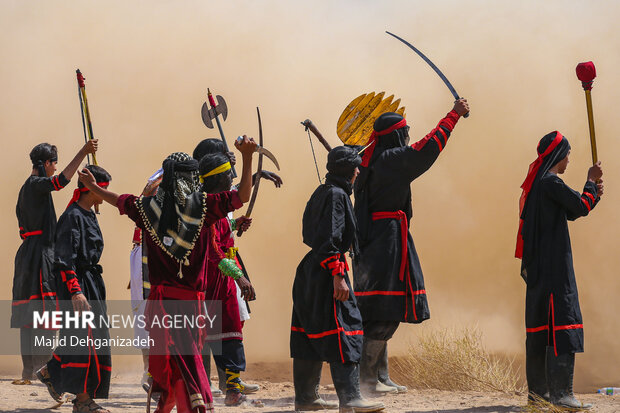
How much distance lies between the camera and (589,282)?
36.9 ft

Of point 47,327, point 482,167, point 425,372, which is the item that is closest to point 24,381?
point 47,327

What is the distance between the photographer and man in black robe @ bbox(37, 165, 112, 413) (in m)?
5.40

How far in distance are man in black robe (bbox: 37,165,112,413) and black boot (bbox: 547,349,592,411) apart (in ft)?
9.18

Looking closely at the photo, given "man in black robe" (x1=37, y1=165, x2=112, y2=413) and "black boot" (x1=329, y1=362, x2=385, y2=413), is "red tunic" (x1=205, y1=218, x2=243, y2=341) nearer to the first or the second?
"man in black robe" (x1=37, y1=165, x2=112, y2=413)

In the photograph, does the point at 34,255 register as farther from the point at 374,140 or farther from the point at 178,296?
the point at 178,296

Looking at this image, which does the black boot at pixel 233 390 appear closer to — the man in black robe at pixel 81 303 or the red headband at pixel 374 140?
the man in black robe at pixel 81 303

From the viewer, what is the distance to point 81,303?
536 centimetres

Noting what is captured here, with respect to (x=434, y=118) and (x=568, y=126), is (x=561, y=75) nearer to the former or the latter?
(x=568, y=126)

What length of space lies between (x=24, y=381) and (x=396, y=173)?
3798 mm

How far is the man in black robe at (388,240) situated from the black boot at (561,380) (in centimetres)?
90

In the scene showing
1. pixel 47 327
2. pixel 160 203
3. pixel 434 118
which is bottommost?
pixel 47 327

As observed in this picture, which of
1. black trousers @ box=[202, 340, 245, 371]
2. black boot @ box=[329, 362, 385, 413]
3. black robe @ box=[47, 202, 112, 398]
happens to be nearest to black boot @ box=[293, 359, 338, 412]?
black boot @ box=[329, 362, 385, 413]

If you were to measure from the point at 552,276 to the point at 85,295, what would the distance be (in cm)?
299

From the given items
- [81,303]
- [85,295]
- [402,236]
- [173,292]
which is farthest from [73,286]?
[402,236]
